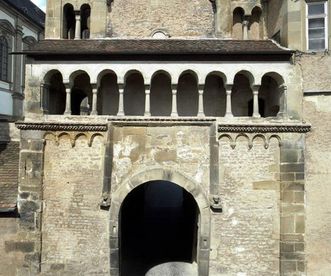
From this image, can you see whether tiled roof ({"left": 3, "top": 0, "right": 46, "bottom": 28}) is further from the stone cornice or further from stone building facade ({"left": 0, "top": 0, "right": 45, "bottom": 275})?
the stone cornice

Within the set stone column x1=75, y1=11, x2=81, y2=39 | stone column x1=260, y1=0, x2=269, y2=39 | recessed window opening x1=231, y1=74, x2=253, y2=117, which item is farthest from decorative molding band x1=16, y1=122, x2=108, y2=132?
stone column x1=260, y1=0, x2=269, y2=39

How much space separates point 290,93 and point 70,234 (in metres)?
8.19

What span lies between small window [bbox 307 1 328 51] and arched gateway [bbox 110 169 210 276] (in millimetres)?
5861

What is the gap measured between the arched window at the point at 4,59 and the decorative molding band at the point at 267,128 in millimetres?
23646

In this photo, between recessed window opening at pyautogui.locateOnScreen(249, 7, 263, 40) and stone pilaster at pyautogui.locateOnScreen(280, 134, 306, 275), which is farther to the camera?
recessed window opening at pyautogui.locateOnScreen(249, 7, 263, 40)

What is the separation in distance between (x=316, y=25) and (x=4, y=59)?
25.1m

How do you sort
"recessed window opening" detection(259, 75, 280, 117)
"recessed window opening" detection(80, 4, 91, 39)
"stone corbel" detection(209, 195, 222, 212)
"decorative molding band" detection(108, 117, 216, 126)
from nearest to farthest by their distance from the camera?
"stone corbel" detection(209, 195, 222, 212)
"decorative molding band" detection(108, 117, 216, 126)
"recessed window opening" detection(259, 75, 280, 117)
"recessed window opening" detection(80, 4, 91, 39)

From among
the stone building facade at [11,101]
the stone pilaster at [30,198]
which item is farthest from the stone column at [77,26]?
the stone building facade at [11,101]

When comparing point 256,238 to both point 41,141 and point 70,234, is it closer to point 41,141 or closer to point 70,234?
point 70,234

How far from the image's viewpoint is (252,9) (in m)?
14.6

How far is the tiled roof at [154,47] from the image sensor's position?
12039 mm

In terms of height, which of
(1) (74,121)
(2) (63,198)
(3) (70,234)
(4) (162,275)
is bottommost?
(4) (162,275)

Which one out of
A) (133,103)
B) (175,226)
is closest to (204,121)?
(133,103)

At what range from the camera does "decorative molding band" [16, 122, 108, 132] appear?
1230 centimetres
